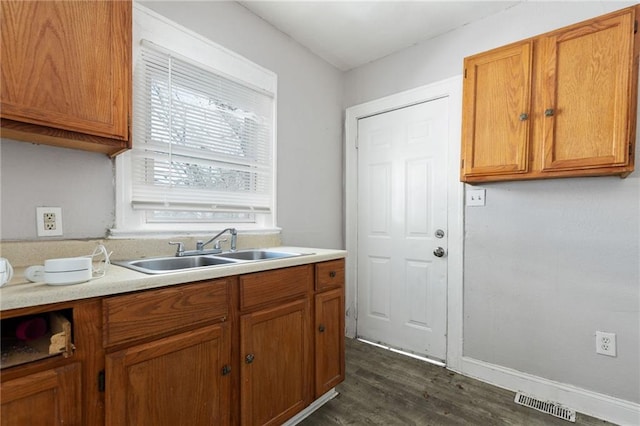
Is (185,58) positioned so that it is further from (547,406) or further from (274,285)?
(547,406)

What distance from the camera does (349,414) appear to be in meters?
1.74

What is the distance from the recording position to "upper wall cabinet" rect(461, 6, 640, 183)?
1536 mm

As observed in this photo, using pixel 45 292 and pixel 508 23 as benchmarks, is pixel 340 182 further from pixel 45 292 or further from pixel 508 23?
pixel 45 292

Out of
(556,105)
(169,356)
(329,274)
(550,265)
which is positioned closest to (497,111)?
(556,105)

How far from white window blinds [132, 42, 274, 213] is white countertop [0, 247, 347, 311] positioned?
62cm

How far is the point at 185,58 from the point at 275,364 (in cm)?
175

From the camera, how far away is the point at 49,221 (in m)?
1.31

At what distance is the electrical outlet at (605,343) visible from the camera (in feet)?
5.64

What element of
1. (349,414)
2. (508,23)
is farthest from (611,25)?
(349,414)

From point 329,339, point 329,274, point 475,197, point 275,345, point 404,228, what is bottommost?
point 329,339

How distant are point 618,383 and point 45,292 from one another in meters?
2.69

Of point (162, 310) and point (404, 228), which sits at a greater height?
point (404, 228)

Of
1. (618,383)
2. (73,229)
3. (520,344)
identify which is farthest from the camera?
(520,344)

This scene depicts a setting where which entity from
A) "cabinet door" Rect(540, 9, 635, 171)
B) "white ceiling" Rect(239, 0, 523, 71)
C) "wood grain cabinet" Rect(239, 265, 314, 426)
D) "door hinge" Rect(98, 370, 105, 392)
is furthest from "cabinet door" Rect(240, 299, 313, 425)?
"white ceiling" Rect(239, 0, 523, 71)
